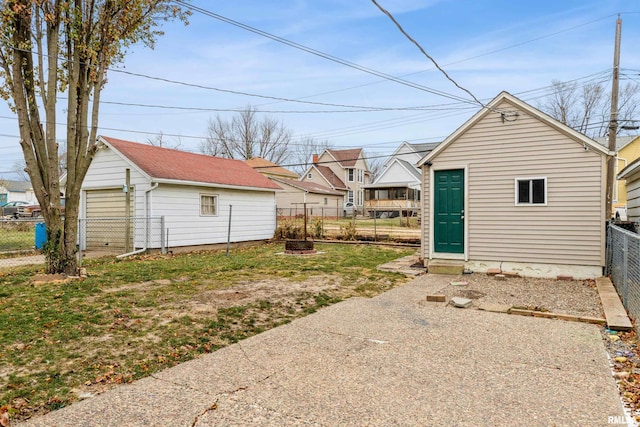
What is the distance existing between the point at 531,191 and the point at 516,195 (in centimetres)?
30

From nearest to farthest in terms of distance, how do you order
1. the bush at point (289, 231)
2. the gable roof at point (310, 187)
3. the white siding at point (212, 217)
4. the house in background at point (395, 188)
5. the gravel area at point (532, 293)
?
the gravel area at point (532, 293)
the white siding at point (212, 217)
the bush at point (289, 231)
the gable roof at point (310, 187)
the house in background at point (395, 188)

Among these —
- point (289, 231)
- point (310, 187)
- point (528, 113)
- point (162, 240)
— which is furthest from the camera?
point (310, 187)

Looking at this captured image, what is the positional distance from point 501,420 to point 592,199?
7.16 meters

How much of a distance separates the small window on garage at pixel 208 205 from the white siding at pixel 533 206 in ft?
26.1

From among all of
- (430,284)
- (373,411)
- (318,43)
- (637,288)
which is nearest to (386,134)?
(318,43)

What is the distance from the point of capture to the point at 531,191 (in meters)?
8.87

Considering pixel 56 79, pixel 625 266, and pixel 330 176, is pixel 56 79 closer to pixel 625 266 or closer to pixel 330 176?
pixel 625 266

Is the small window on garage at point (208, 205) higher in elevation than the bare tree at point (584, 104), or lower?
lower

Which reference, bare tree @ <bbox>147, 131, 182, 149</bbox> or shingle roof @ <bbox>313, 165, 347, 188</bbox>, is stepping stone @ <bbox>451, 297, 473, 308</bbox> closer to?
shingle roof @ <bbox>313, 165, 347, 188</bbox>

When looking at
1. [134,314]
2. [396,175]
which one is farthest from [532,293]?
[396,175]

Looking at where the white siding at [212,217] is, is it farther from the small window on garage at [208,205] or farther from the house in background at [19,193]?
the house in background at [19,193]

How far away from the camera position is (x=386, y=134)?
4169 centimetres

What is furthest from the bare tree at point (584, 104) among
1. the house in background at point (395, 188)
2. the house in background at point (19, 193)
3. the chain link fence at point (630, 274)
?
the house in background at point (19, 193)

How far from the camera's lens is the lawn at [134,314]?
3.51m
